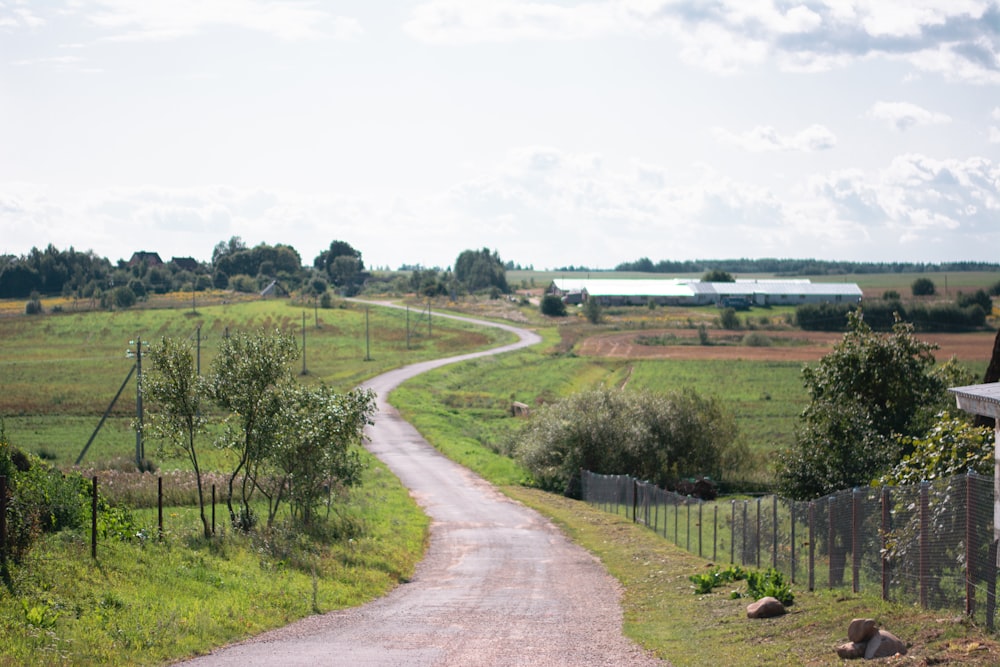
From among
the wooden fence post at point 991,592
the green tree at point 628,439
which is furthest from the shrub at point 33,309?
the wooden fence post at point 991,592

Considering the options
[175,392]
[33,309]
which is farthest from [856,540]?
[33,309]

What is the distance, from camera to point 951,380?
105 feet

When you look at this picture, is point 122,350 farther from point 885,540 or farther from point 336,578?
point 885,540

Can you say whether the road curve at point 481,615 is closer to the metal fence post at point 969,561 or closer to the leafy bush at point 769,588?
the leafy bush at point 769,588

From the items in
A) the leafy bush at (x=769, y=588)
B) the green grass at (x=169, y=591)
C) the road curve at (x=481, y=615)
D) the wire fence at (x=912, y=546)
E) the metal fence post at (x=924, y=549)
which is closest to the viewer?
the wire fence at (x=912, y=546)

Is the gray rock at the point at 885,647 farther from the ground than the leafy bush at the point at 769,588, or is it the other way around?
the gray rock at the point at 885,647

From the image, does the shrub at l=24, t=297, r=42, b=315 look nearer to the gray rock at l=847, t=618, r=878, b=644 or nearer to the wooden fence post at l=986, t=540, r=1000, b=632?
the gray rock at l=847, t=618, r=878, b=644

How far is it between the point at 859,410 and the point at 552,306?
13644 cm

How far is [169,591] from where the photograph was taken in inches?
698

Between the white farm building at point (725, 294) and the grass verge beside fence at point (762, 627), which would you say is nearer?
the grass verge beside fence at point (762, 627)

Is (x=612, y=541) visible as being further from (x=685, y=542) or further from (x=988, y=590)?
(x=988, y=590)

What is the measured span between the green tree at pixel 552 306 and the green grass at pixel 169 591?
461 feet

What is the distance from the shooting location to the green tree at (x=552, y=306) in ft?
547

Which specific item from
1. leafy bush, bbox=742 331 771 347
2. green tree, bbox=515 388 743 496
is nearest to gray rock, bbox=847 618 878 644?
green tree, bbox=515 388 743 496
